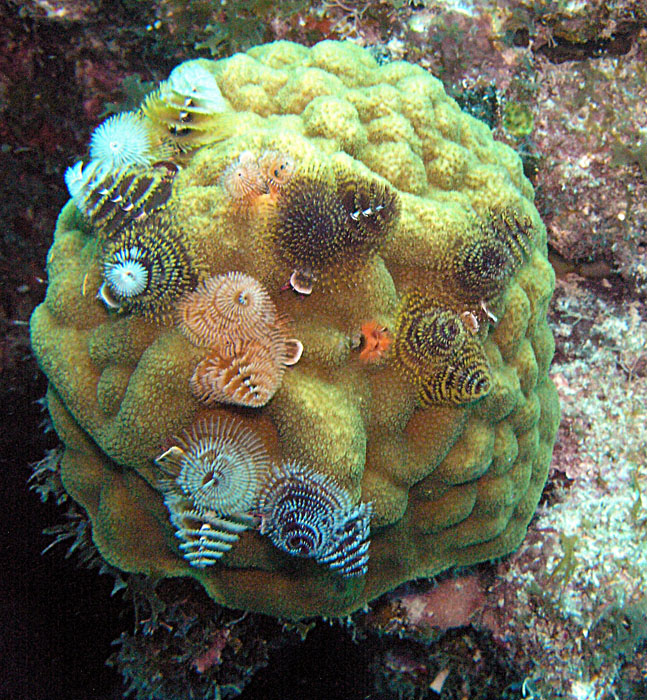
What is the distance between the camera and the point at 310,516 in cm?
233

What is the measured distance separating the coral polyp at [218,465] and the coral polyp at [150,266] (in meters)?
0.67

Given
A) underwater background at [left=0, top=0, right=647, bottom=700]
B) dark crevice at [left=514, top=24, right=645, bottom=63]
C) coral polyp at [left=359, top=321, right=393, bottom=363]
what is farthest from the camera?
dark crevice at [left=514, top=24, right=645, bottom=63]

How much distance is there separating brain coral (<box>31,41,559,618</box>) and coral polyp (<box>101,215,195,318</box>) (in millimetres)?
11

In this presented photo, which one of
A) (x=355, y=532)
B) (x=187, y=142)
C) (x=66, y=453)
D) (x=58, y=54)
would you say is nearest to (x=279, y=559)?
(x=355, y=532)

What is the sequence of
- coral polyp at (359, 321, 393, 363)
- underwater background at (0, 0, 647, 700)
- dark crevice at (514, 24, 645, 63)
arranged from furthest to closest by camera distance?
1. dark crevice at (514, 24, 645, 63)
2. underwater background at (0, 0, 647, 700)
3. coral polyp at (359, 321, 393, 363)

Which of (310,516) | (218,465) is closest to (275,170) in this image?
(218,465)

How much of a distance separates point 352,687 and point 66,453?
139 inches

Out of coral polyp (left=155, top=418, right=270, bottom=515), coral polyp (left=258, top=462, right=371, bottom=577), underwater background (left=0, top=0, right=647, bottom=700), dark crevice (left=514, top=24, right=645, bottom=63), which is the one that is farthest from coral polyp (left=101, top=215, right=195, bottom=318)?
dark crevice (left=514, top=24, right=645, bottom=63)

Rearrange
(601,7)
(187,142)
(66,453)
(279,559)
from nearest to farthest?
1. (187,142)
2. (279,559)
3. (66,453)
4. (601,7)

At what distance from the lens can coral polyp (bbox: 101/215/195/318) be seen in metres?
2.31

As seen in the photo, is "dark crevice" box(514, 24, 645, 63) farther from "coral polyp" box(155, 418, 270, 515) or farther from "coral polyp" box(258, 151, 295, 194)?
"coral polyp" box(155, 418, 270, 515)

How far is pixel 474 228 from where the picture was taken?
8.86ft

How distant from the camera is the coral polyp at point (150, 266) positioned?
2309mm

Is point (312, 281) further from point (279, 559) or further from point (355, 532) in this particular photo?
point (279, 559)
